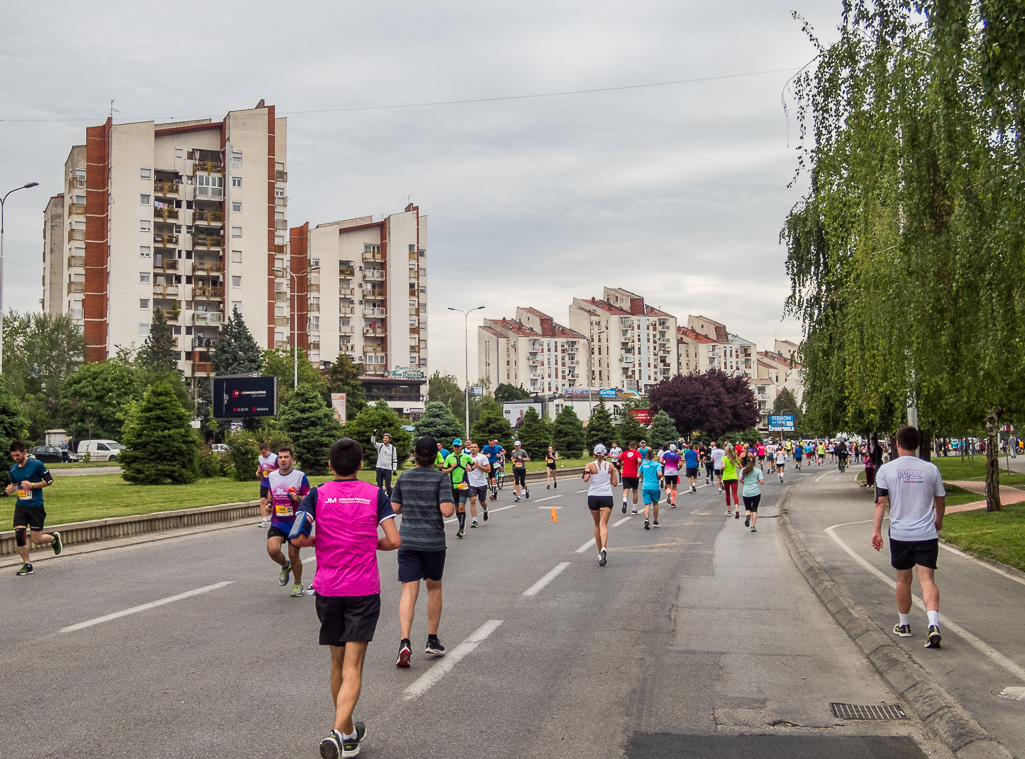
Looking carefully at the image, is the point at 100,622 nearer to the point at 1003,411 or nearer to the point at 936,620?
the point at 936,620

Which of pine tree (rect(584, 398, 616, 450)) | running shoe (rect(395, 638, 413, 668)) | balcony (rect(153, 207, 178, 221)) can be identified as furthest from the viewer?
balcony (rect(153, 207, 178, 221))

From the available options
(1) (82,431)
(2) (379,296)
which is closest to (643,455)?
(1) (82,431)

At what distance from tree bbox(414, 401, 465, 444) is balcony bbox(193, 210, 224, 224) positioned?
125ft

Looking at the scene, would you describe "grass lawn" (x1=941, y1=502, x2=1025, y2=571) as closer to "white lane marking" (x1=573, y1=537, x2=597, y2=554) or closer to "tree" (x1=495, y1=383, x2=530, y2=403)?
"white lane marking" (x1=573, y1=537, x2=597, y2=554)

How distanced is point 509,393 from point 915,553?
487 feet

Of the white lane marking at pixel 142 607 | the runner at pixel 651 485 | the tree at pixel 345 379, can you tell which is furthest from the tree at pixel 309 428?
the tree at pixel 345 379

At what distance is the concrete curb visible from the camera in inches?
198

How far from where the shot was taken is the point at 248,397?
4544cm

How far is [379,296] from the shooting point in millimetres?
113938

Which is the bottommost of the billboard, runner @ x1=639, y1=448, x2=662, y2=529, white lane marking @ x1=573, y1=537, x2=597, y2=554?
white lane marking @ x1=573, y1=537, x2=597, y2=554

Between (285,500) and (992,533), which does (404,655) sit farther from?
(992,533)

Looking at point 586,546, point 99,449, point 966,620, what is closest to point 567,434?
point 99,449

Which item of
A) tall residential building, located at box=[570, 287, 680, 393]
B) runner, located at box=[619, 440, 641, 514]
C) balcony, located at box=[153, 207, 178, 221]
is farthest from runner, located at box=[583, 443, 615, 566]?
tall residential building, located at box=[570, 287, 680, 393]

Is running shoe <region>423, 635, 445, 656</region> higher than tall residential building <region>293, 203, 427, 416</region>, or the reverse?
tall residential building <region>293, 203, 427, 416</region>
